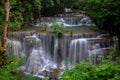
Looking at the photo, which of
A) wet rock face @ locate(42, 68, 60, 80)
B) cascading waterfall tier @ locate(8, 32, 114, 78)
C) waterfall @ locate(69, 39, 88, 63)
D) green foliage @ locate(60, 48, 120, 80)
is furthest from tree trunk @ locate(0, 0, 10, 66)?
waterfall @ locate(69, 39, 88, 63)

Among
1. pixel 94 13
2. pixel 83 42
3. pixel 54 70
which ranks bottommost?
pixel 54 70

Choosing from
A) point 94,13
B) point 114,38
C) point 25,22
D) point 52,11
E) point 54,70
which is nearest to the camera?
point 54,70

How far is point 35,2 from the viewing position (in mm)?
19188

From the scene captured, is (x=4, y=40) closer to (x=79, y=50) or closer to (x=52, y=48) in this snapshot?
(x=79, y=50)

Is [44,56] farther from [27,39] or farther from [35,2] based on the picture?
[35,2]

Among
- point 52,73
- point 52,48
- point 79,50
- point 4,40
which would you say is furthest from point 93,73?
point 52,48

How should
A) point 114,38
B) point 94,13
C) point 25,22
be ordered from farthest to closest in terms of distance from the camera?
point 25,22
point 94,13
point 114,38

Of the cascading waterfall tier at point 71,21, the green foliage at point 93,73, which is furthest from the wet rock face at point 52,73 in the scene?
the cascading waterfall tier at point 71,21

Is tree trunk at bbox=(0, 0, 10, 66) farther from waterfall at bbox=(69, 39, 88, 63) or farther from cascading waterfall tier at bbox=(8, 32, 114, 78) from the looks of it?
waterfall at bbox=(69, 39, 88, 63)

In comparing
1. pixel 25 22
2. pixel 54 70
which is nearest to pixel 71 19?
pixel 25 22

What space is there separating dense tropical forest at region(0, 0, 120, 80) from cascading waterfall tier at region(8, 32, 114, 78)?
0.73m

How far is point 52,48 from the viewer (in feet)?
50.1

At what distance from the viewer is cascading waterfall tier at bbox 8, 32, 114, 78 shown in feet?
46.8

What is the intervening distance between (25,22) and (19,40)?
150 inches
